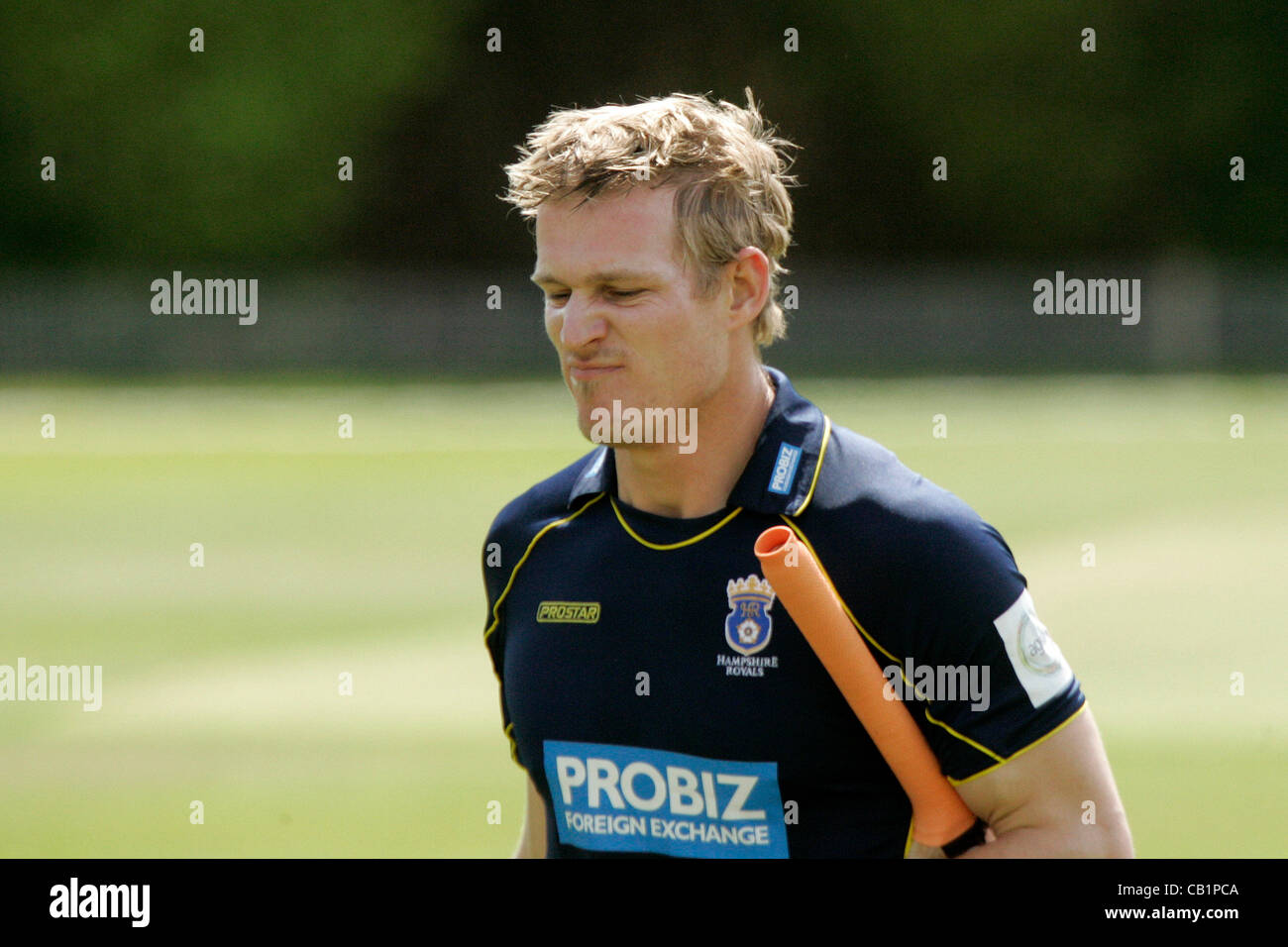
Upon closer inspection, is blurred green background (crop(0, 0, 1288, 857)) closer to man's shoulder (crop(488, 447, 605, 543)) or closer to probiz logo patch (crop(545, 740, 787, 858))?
man's shoulder (crop(488, 447, 605, 543))

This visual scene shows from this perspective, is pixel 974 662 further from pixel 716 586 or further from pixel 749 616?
pixel 716 586

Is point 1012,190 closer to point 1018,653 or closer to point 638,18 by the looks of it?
point 638,18

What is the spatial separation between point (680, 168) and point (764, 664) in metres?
1.18

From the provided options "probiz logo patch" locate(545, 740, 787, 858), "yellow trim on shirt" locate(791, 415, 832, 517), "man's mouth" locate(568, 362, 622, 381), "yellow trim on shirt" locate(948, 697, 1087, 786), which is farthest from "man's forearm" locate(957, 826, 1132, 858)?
"man's mouth" locate(568, 362, 622, 381)

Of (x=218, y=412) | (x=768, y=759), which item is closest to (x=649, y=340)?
(x=768, y=759)

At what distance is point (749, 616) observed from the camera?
12.9 feet

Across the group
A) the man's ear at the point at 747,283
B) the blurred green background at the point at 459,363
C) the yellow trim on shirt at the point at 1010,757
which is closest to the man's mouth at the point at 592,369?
the man's ear at the point at 747,283

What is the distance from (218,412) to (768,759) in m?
26.4

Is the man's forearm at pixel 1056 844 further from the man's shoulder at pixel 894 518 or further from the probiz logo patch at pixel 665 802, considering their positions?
the man's shoulder at pixel 894 518

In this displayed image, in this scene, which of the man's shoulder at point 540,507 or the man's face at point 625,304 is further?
the man's shoulder at point 540,507

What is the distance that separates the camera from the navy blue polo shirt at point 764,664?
3.67 m

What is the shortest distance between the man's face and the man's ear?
0.10 m

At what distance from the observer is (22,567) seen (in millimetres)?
16656

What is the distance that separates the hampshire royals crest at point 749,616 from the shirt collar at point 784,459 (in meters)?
0.18
